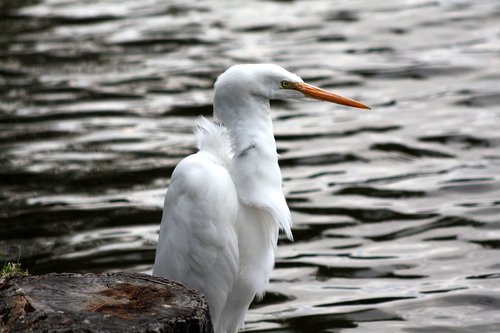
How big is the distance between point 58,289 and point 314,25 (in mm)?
10170

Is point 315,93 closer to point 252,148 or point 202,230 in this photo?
point 252,148

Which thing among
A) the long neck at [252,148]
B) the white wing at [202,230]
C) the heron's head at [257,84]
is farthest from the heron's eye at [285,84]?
the white wing at [202,230]

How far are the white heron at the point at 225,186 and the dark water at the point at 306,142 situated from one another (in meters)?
1.26

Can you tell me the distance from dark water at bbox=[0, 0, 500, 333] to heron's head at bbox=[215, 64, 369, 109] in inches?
73.9

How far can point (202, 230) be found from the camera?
5520mm

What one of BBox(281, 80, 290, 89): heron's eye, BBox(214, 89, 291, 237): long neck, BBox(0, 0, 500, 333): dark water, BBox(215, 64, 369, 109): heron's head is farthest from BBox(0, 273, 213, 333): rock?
BBox(0, 0, 500, 333): dark water

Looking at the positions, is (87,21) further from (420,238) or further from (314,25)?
(420,238)

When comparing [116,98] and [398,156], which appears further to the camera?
[116,98]

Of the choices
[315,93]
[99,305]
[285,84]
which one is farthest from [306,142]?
Answer: [99,305]

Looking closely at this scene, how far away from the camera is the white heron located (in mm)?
5480

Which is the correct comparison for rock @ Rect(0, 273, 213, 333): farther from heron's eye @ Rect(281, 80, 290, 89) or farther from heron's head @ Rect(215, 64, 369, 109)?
heron's eye @ Rect(281, 80, 290, 89)

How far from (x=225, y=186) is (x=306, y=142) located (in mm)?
4862

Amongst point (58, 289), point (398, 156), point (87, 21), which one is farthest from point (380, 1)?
point (58, 289)

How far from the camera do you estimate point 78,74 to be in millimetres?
12867
